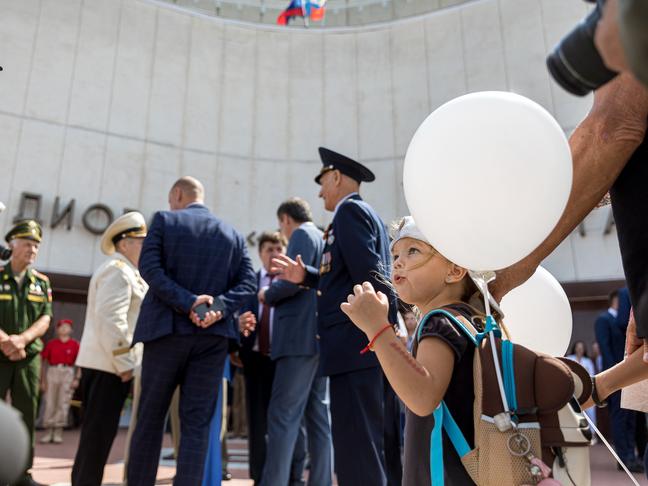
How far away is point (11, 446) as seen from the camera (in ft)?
1.51

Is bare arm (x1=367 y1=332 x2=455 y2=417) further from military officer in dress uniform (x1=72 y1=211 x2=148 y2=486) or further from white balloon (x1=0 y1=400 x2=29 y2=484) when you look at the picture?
military officer in dress uniform (x1=72 y1=211 x2=148 y2=486)

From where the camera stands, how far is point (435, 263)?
4.39ft

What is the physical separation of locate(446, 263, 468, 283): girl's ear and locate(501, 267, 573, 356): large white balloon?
0.75 ft

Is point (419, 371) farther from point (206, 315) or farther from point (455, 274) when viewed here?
point (206, 315)

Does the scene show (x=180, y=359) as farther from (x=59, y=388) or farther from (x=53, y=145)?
(x=53, y=145)

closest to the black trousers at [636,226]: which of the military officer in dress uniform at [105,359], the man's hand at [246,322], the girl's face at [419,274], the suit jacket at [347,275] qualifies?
the girl's face at [419,274]

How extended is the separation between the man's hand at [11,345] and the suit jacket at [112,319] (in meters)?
0.41

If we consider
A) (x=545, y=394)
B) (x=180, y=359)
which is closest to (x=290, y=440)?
(x=180, y=359)

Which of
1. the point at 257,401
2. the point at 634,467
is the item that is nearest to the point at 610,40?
the point at 257,401

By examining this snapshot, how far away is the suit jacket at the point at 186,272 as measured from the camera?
8.25 feet

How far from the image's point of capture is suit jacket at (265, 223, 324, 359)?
2.99m

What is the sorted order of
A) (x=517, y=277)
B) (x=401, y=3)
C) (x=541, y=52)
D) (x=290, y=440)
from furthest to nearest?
(x=401, y=3)
(x=541, y=52)
(x=290, y=440)
(x=517, y=277)

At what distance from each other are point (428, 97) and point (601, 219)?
353 cm

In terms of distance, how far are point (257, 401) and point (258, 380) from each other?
142mm
